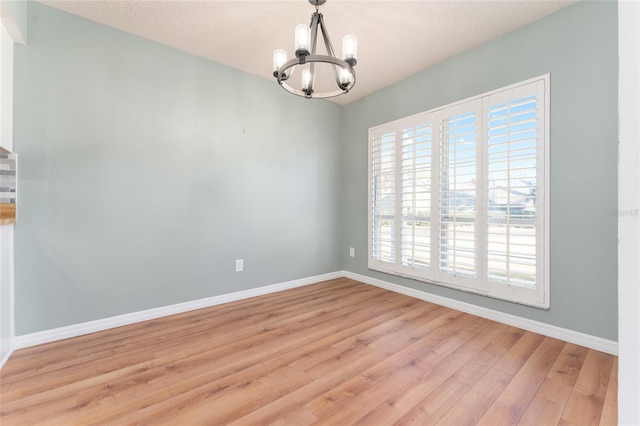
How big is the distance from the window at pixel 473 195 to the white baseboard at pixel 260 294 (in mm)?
174

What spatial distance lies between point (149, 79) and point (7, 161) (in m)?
1.20

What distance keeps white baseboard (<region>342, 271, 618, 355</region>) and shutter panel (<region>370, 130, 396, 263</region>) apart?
45cm

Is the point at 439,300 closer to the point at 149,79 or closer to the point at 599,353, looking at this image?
the point at 599,353

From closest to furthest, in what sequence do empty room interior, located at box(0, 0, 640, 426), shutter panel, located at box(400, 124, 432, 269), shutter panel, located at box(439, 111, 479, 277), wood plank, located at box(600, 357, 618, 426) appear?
wood plank, located at box(600, 357, 618, 426) → empty room interior, located at box(0, 0, 640, 426) → shutter panel, located at box(439, 111, 479, 277) → shutter panel, located at box(400, 124, 432, 269)

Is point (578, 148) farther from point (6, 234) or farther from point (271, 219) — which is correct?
point (6, 234)

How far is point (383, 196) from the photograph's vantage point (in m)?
3.36

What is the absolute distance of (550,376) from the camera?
159 cm

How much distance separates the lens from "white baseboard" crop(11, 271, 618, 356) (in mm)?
1906

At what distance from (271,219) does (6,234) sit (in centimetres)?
207

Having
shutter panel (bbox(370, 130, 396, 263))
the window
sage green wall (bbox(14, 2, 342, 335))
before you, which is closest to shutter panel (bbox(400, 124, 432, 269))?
the window

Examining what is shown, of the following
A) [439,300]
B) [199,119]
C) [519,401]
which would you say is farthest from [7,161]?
[439,300]

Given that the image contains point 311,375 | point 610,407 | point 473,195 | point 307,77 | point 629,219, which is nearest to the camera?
point 629,219

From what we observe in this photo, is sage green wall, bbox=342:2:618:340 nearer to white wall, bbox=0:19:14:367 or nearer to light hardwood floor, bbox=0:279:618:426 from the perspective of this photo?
light hardwood floor, bbox=0:279:618:426

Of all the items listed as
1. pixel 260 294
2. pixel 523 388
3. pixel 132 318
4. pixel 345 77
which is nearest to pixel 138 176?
pixel 132 318
